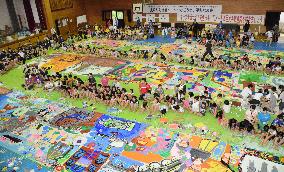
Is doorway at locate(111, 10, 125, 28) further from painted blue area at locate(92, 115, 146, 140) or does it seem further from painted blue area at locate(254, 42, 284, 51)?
painted blue area at locate(92, 115, 146, 140)

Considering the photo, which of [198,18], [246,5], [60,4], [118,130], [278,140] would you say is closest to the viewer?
[278,140]

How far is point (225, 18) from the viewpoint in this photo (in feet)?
80.8

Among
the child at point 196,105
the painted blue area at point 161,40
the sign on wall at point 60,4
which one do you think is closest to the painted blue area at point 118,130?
the child at point 196,105

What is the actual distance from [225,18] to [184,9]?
3.96 metres

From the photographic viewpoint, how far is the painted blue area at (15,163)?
33.2ft

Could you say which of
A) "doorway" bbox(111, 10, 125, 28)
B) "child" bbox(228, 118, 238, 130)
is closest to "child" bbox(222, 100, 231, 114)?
"child" bbox(228, 118, 238, 130)

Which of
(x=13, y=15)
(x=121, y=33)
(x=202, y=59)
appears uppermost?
(x=13, y=15)

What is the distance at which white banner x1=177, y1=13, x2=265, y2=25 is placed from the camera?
23.5 meters

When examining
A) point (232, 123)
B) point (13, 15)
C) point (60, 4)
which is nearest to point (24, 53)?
point (60, 4)

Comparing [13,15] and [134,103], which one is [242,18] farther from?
[13,15]

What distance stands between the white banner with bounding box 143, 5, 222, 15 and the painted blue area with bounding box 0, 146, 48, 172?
20.3m

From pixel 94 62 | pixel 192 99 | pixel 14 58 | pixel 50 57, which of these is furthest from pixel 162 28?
pixel 192 99

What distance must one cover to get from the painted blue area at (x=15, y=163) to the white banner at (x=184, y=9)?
20285 millimetres

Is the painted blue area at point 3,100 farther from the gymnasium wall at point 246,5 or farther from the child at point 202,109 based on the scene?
the gymnasium wall at point 246,5
